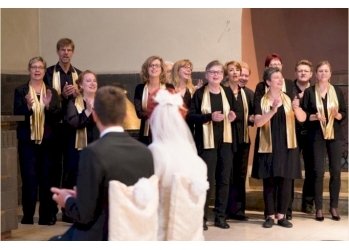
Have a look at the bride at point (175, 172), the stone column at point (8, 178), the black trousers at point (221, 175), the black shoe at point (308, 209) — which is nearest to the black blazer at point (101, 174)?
the bride at point (175, 172)

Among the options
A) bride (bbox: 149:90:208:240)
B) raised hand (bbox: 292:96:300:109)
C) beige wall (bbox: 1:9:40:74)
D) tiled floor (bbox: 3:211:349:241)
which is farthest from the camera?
beige wall (bbox: 1:9:40:74)

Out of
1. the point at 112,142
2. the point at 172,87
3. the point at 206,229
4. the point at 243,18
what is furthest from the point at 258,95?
the point at 112,142

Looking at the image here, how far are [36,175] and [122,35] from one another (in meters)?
1.82

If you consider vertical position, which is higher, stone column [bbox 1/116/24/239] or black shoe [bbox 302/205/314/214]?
stone column [bbox 1/116/24/239]

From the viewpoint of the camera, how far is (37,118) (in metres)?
5.33

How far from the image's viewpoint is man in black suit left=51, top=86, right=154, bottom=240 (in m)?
3.04

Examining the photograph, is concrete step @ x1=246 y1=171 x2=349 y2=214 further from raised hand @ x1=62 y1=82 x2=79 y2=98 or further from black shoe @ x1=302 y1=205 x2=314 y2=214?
raised hand @ x1=62 y1=82 x2=79 y2=98

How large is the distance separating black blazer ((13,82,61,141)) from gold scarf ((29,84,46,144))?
0.03 meters

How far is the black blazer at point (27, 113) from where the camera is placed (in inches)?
209

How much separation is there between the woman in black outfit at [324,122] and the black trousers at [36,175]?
2034 millimetres

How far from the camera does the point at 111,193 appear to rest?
3088 mm

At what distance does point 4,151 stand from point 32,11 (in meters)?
2.48

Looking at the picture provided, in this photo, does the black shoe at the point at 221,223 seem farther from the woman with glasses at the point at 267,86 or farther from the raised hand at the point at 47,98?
the raised hand at the point at 47,98

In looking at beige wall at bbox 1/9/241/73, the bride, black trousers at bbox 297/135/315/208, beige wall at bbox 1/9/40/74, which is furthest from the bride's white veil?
beige wall at bbox 1/9/40/74
